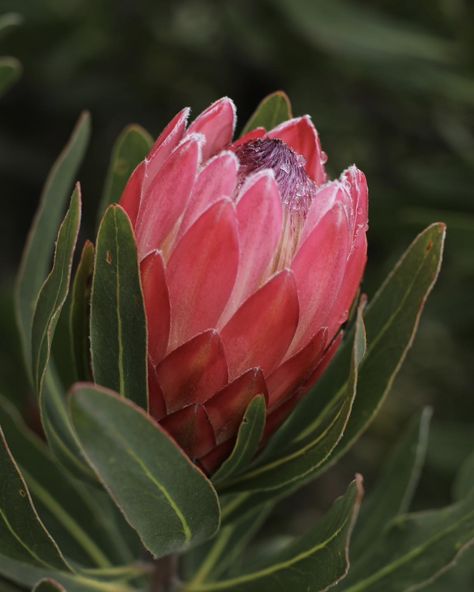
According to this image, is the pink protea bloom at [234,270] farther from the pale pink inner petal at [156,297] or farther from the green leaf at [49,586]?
the green leaf at [49,586]

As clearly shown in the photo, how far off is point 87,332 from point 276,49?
1.88 m

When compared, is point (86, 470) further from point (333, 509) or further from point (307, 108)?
point (307, 108)

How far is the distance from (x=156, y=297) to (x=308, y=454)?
0.26m

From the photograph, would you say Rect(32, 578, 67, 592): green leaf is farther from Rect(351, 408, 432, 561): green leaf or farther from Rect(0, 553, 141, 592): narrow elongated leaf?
Rect(351, 408, 432, 561): green leaf

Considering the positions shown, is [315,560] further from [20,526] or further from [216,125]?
[216,125]

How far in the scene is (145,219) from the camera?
41.1 inches

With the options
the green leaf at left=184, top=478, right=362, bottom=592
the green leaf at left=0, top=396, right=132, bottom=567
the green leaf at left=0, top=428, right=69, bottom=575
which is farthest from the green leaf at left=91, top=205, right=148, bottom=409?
the green leaf at left=0, top=396, right=132, bottom=567

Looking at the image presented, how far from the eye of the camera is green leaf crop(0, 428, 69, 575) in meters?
1.09

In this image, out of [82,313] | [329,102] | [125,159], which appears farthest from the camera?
[329,102]

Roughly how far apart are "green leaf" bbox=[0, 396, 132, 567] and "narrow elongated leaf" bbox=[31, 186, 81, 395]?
0.32 meters

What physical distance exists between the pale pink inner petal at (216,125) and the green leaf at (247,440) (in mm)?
285

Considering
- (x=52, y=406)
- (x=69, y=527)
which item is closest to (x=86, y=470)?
(x=52, y=406)

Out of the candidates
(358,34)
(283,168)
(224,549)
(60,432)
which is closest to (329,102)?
(358,34)

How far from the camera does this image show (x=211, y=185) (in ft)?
3.29
